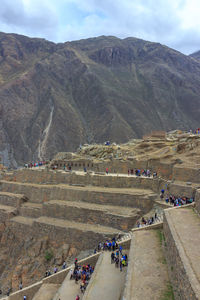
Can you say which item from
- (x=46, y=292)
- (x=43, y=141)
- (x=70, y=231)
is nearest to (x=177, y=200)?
(x=70, y=231)

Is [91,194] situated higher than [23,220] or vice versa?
[91,194]

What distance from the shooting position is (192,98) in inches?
3226

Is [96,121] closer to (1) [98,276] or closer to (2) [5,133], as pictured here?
(2) [5,133]

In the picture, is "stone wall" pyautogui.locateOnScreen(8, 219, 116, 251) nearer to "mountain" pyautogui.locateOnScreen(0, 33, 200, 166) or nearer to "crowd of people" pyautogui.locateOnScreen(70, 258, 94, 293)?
"crowd of people" pyautogui.locateOnScreen(70, 258, 94, 293)

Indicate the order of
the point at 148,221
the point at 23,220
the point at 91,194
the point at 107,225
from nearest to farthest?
the point at 148,221, the point at 107,225, the point at 91,194, the point at 23,220

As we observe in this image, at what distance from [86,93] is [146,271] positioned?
3205 inches

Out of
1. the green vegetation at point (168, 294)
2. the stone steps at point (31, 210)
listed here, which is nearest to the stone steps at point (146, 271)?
the green vegetation at point (168, 294)

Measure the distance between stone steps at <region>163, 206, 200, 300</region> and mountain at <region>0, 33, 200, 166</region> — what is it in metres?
54.3

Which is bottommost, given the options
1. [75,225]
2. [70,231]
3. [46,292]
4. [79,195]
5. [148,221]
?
[46,292]

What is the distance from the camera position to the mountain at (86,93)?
7088 cm

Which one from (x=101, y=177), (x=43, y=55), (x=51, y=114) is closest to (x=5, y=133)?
(x=51, y=114)

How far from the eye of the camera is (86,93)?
87062mm

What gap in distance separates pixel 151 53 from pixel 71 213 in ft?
310

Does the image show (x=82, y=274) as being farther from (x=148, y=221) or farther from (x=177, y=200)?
(x=177, y=200)
